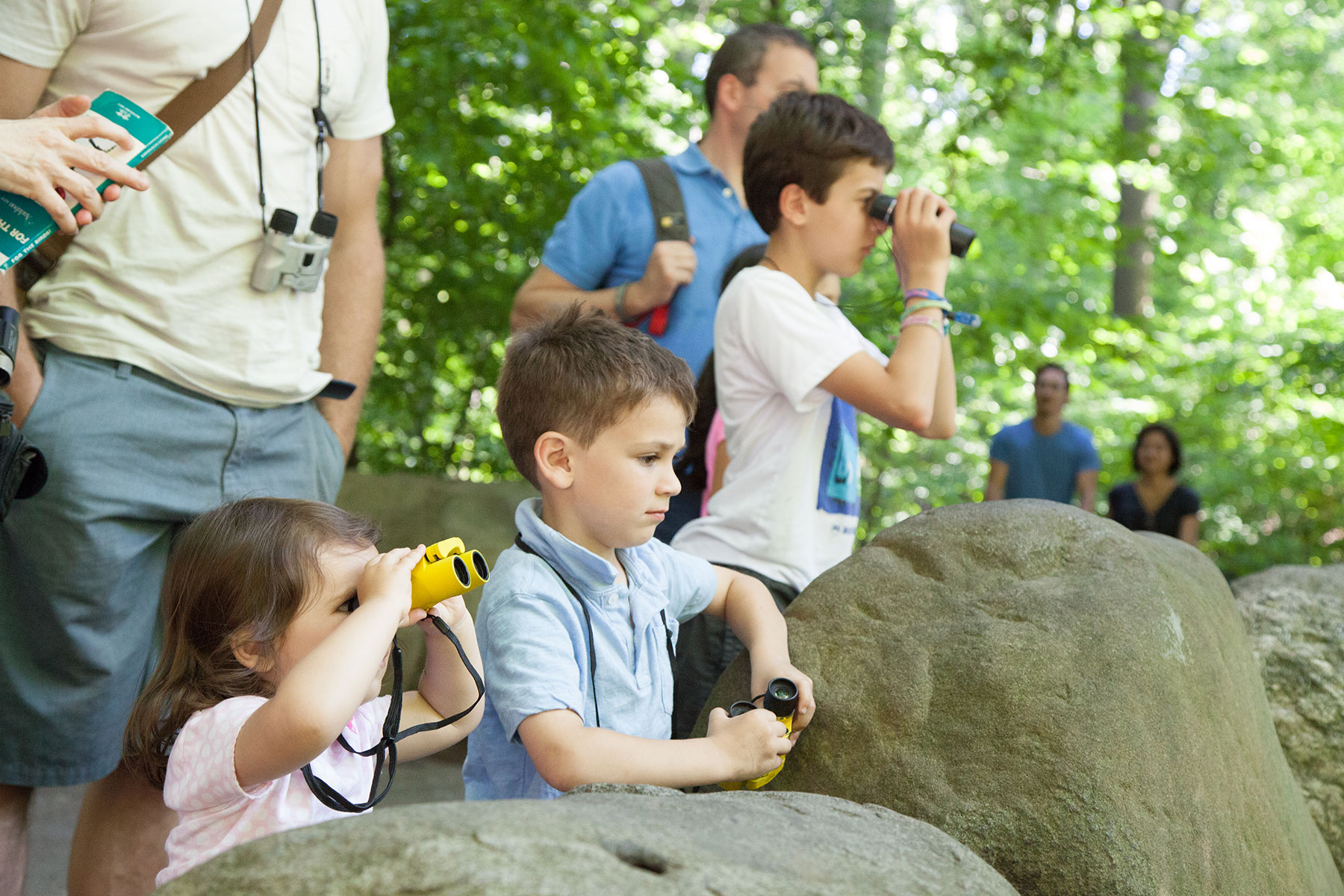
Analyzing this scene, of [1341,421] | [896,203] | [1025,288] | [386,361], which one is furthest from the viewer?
[1341,421]

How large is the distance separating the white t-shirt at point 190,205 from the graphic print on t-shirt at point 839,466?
117cm

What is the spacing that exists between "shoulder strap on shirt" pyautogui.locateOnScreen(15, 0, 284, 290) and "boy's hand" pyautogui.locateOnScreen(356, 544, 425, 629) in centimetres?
110

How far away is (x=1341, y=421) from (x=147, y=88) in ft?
35.2

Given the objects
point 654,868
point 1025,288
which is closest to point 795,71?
point 654,868

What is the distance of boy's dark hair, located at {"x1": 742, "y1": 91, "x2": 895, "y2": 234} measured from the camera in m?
2.88

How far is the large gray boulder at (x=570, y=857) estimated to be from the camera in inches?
43.8

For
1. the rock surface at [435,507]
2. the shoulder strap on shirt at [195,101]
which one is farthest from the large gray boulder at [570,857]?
the rock surface at [435,507]

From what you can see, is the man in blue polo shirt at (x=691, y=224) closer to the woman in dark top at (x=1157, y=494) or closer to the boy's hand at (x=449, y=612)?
the boy's hand at (x=449, y=612)

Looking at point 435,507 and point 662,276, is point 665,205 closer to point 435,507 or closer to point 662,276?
point 662,276

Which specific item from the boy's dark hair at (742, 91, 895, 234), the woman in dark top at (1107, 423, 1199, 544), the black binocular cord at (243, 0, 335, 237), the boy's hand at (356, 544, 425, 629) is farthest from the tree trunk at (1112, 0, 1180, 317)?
the boy's hand at (356, 544, 425, 629)

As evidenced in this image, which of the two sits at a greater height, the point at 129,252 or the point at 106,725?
the point at 129,252

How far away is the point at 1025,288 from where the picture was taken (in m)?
7.98

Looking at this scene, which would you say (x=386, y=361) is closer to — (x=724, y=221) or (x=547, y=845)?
(x=724, y=221)

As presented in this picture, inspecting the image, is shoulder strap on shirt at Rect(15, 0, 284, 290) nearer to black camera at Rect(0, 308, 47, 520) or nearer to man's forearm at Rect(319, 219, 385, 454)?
black camera at Rect(0, 308, 47, 520)
